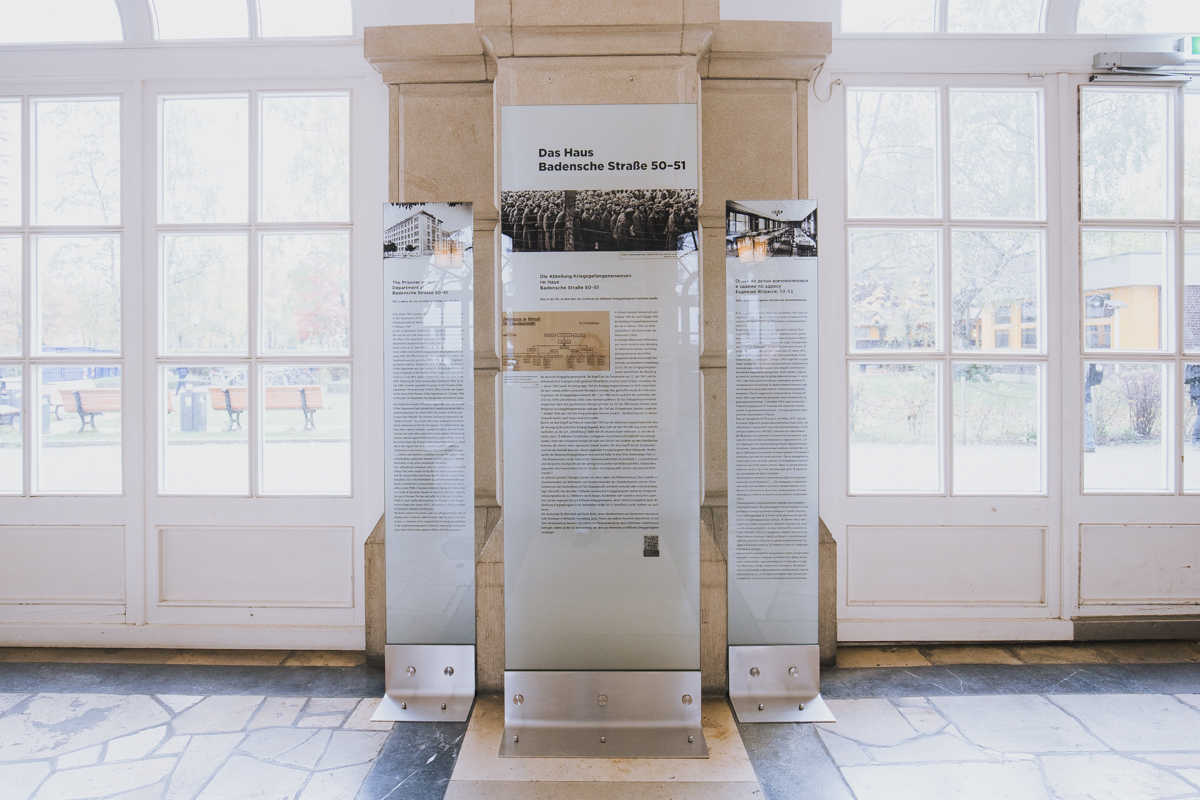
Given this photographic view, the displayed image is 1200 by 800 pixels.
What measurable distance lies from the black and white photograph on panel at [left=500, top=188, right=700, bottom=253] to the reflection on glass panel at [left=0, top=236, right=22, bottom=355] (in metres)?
2.75

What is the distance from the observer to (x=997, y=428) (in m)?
3.03

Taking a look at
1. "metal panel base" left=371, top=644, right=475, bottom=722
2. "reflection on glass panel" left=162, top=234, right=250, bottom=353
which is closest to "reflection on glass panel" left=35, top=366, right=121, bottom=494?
"reflection on glass panel" left=162, top=234, right=250, bottom=353

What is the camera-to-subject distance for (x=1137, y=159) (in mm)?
3047

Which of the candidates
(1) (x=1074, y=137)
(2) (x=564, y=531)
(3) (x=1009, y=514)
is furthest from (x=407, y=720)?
(1) (x=1074, y=137)

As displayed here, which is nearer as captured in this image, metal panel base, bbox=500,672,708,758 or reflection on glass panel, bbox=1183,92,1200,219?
metal panel base, bbox=500,672,708,758

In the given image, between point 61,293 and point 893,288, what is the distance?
13.7 ft

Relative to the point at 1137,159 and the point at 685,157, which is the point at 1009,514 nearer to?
the point at 1137,159

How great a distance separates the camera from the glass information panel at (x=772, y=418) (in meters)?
2.55

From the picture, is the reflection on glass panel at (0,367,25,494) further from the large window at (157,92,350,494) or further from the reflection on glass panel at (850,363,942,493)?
the reflection on glass panel at (850,363,942,493)

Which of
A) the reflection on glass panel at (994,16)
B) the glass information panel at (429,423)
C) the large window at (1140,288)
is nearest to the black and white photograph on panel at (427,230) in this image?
the glass information panel at (429,423)

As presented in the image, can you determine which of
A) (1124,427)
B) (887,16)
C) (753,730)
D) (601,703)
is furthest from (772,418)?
(887,16)

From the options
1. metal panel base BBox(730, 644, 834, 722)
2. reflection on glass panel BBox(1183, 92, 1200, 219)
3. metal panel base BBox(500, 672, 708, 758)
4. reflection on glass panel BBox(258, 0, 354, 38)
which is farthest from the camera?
reflection on glass panel BBox(1183, 92, 1200, 219)

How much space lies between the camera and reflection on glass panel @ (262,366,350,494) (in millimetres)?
3014

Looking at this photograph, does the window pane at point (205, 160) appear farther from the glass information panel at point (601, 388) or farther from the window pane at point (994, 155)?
→ the window pane at point (994, 155)
